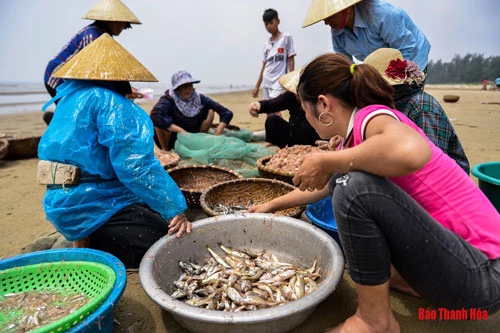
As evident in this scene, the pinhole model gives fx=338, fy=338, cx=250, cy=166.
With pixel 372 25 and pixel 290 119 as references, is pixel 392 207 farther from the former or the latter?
pixel 290 119

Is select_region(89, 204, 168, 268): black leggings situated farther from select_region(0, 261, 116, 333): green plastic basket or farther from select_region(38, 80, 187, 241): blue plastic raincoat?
select_region(0, 261, 116, 333): green plastic basket

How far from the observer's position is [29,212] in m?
3.77

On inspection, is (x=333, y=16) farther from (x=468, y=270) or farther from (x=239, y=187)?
(x=468, y=270)

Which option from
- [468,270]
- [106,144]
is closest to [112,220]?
[106,144]

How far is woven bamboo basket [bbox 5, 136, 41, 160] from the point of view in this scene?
6.01 metres

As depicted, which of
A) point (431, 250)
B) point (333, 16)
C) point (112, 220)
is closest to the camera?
point (431, 250)

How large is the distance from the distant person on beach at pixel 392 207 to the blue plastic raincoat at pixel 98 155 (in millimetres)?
1083

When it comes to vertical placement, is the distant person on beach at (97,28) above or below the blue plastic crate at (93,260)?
above

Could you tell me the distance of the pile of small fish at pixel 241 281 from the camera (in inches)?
77.1

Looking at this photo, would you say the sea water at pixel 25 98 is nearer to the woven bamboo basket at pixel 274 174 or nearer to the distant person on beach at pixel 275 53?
the distant person on beach at pixel 275 53

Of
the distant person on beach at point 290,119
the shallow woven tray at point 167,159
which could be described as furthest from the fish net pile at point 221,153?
the distant person on beach at point 290,119

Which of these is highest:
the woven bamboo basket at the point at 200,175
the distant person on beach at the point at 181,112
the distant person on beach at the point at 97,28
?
the distant person on beach at the point at 97,28

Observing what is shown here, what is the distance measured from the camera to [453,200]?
5.13 feet

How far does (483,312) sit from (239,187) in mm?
2348
